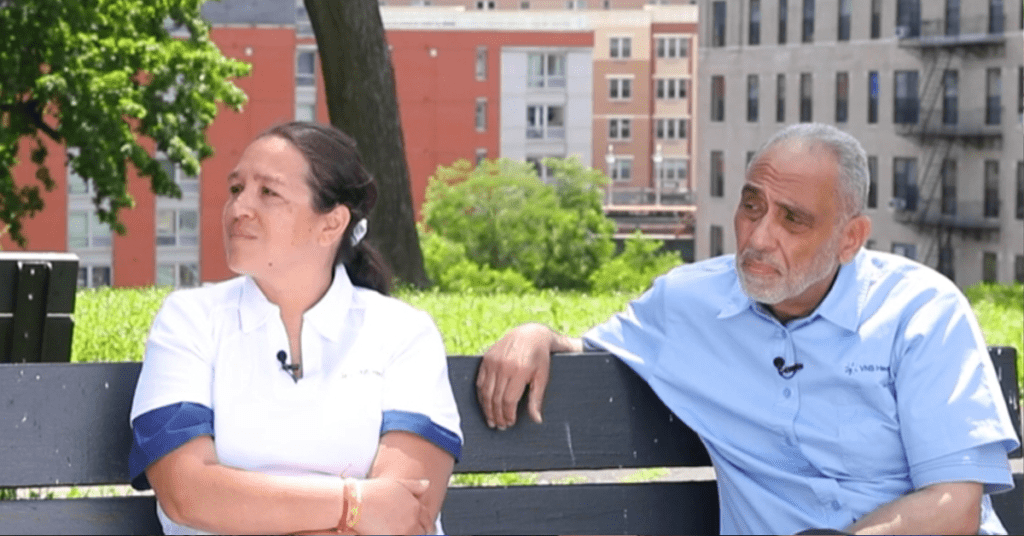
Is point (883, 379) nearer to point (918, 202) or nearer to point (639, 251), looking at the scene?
point (639, 251)

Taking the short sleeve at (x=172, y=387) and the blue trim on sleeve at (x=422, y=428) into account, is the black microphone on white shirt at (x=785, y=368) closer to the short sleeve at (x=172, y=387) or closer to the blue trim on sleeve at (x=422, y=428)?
the blue trim on sleeve at (x=422, y=428)

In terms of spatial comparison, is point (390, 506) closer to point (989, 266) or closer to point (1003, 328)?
point (1003, 328)

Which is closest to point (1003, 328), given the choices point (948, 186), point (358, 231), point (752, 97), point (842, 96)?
point (358, 231)

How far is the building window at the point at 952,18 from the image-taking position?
55031mm

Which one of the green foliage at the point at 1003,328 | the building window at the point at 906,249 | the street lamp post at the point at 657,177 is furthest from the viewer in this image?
the street lamp post at the point at 657,177

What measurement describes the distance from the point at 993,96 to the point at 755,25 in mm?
13220

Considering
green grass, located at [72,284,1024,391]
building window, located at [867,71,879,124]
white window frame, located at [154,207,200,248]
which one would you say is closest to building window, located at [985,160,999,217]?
building window, located at [867,71,879,124]

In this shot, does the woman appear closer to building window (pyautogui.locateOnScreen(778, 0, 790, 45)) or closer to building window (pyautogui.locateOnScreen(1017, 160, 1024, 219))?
building window (pyautogui.locateOnScreen(1017, 160, 1024, 219))

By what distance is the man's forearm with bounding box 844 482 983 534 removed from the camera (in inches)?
124

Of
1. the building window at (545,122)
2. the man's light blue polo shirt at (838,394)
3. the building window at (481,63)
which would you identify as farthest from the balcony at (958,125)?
the man's light blue polo shirt at (838,394)

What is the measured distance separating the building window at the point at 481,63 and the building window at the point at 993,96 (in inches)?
1379

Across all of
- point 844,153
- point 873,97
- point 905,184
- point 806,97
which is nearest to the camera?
point 844,153

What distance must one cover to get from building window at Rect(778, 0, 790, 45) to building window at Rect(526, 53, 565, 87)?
26.6 metres

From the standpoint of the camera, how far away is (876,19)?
59844mm
